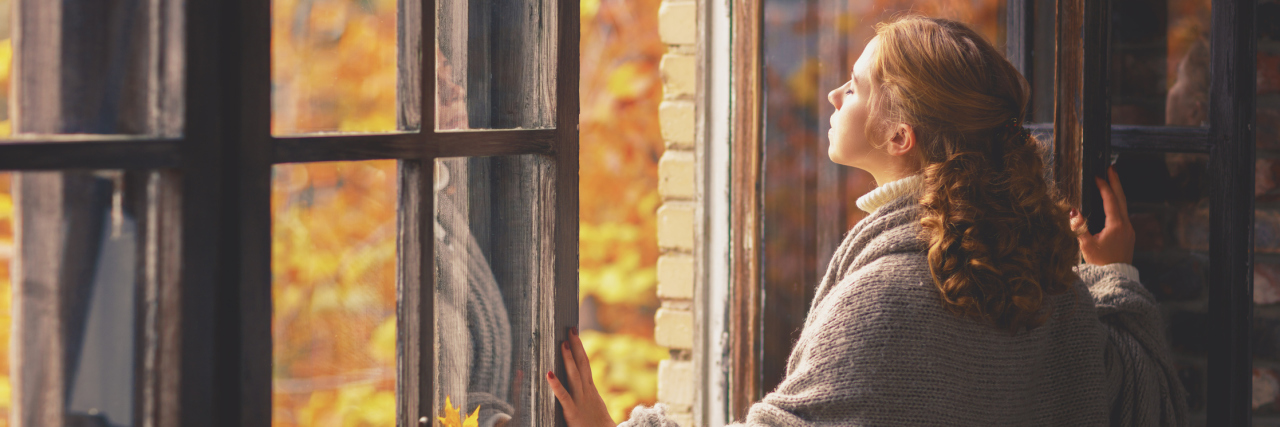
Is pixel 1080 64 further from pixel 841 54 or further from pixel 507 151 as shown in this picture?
pixel 507 151

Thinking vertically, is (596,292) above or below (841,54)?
below

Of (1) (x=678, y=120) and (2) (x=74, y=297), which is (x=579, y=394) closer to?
(2) (x=74, y=297)

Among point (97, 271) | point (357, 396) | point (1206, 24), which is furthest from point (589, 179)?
point (97, 271)

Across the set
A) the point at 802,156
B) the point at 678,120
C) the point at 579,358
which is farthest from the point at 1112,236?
the point at 678,120

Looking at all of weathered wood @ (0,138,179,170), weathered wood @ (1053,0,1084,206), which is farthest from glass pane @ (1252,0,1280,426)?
weathered wood @ (0,138,179,170)

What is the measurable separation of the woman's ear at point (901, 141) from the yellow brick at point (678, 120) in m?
0.86

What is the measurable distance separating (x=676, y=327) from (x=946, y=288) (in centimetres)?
112

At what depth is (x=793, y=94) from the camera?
5.88 ft

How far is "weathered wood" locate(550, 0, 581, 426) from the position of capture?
1.04m

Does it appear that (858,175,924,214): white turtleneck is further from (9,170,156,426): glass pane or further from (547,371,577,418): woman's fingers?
(9,170,156,426): glass pane

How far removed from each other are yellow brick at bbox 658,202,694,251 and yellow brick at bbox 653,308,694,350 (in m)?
0.17

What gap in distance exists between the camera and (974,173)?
1168mm

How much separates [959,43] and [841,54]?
59cm

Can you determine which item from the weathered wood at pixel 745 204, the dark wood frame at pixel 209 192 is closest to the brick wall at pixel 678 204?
Answer: the weathered wood at pixel 745 204
